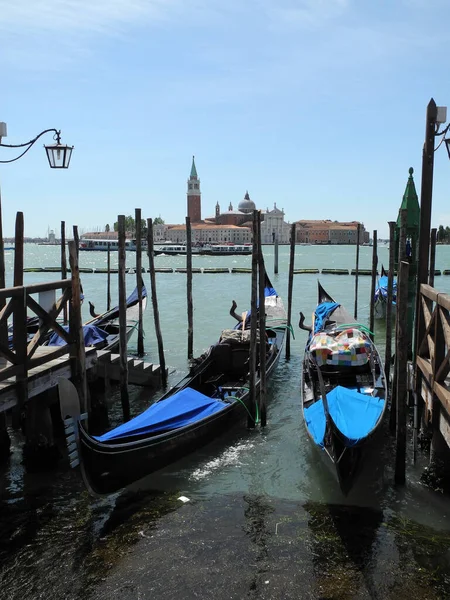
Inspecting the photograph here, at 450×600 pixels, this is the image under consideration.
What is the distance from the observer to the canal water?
3.24 meters

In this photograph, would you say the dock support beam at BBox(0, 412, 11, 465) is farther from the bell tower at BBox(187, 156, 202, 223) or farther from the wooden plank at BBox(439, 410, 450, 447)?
the bell tower at BBox(187, 156, 202, 223)

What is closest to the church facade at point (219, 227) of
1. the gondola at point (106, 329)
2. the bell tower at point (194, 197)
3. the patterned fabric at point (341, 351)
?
the bell tower at point (194, 197)

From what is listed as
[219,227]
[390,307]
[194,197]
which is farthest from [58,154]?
[194,197]

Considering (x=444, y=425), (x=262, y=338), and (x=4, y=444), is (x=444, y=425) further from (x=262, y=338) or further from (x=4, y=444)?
(x=4, y=444)

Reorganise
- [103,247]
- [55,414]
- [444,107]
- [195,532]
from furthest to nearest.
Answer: [103,247], [55,414], [444,107], [195,532]

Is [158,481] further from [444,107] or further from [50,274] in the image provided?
[50,274]

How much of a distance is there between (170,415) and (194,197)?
87.9 metres

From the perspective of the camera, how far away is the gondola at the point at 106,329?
24.5 feet

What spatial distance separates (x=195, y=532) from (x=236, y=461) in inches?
52.2

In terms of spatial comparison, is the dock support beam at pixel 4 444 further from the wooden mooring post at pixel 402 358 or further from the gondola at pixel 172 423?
the wooden mooring post at pixel 402 358

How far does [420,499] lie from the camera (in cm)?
422

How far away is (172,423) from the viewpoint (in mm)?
4680

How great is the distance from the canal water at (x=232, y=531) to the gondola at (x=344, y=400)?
1.21 feet

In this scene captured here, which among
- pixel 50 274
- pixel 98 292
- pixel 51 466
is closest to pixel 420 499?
pixel 51 466
